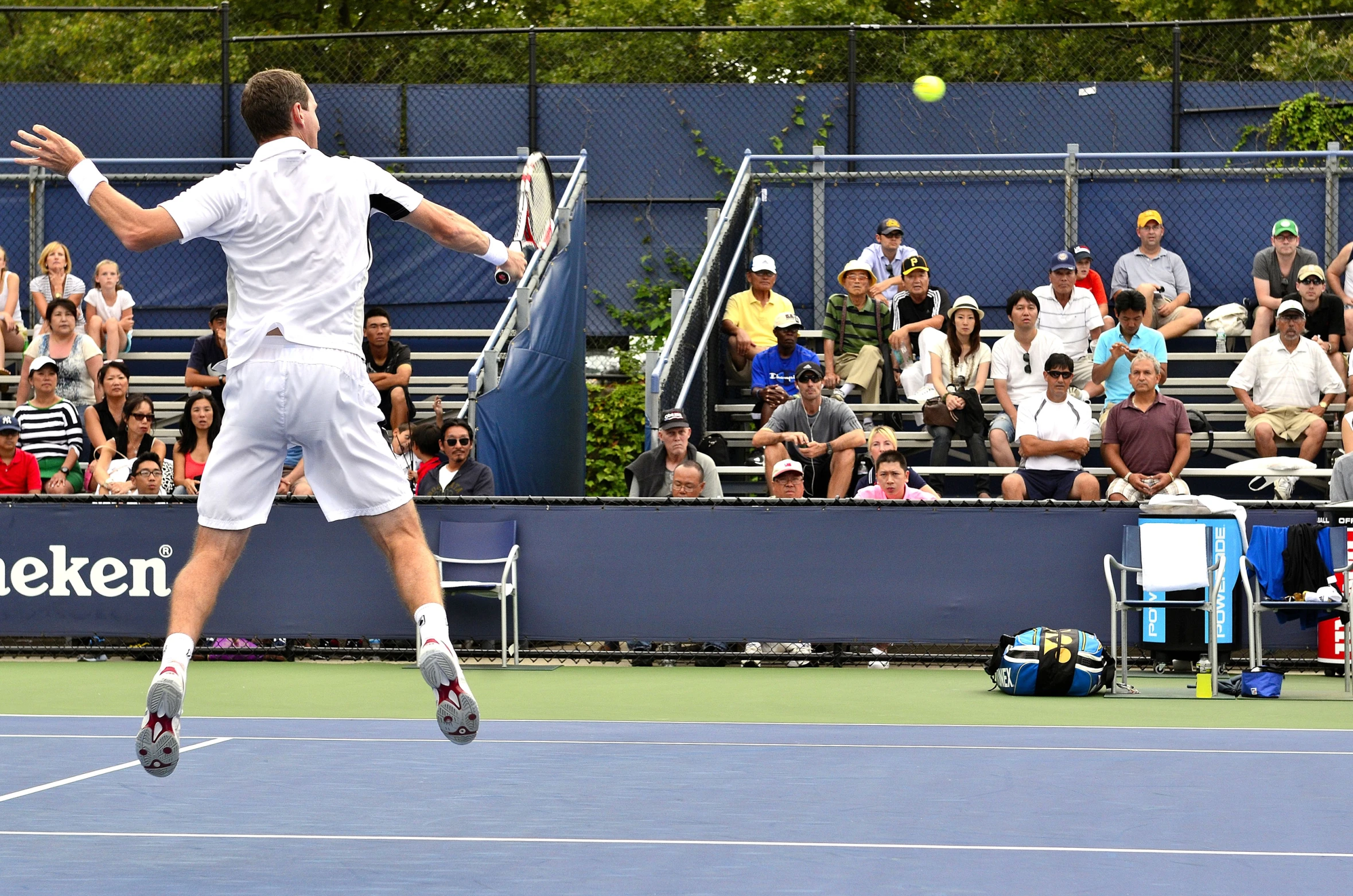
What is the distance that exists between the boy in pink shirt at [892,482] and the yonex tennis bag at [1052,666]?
179 cm

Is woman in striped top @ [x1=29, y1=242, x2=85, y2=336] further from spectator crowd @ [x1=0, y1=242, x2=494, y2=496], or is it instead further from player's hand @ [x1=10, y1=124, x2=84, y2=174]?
player's hand @ [x1=10, y1=124, x2=84, y2=174]

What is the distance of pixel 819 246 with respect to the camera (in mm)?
16109

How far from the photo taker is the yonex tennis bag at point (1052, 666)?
9.48 meters

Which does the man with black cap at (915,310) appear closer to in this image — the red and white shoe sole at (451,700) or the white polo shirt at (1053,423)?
the white polo shirt at (1053,423)

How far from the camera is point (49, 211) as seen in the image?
56.1ft

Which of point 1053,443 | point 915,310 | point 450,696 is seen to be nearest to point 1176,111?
point 915,310

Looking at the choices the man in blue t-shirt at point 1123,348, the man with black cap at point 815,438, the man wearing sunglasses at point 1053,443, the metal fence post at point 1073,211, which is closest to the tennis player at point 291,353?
the man with black cap at point 815,438

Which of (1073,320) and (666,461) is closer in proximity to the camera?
(666,461)

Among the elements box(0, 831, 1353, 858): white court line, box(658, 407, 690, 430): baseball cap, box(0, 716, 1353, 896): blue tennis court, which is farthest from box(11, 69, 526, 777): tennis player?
box(658, 407, 690, 430): baseball cap

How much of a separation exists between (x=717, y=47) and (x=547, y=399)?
8009mm

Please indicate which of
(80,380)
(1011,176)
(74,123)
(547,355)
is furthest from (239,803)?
(74,123)

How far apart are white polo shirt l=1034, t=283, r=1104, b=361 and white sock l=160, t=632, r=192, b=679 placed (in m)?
9.99

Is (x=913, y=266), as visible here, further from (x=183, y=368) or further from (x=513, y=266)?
(x=513, y=266)

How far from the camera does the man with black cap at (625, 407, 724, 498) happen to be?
12016mm
